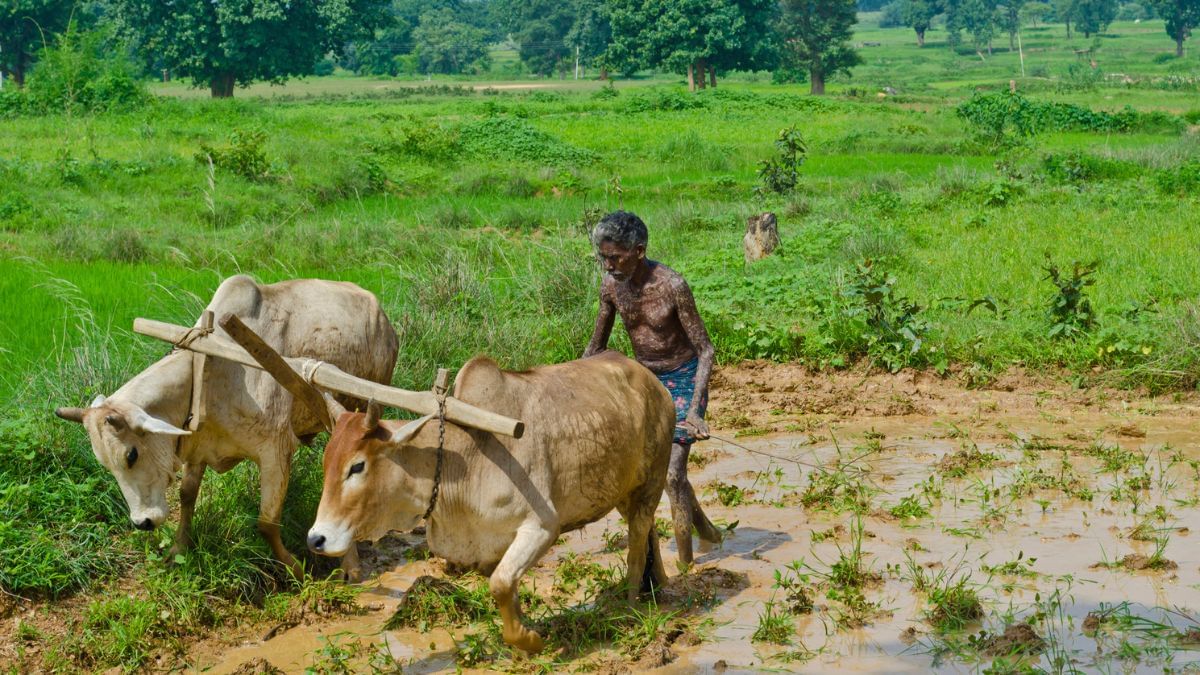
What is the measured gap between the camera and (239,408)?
576 centimetres

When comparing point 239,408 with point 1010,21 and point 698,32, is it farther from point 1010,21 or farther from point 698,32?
point 1010,21

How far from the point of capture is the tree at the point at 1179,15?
72838 millimetres

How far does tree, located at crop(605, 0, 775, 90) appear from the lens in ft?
165

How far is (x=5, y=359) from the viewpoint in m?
7.69

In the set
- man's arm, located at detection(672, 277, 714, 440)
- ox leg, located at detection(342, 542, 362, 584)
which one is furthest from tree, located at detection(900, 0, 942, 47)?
ox leg, located at detection(342, 542, 362, 584)

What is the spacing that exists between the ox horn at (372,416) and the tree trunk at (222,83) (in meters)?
44.1

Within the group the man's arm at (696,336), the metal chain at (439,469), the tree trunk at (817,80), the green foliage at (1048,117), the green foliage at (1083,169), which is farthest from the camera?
the tree trunk at (817,80)

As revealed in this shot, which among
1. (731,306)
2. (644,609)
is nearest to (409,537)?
(644,609)

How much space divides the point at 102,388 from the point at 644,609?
123 inches

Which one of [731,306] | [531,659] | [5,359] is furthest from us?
[731,306]

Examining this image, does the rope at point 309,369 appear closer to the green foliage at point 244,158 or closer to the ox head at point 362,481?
the ox head at point 362,481

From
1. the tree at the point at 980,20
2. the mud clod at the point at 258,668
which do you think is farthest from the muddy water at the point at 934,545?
the tree at the point at 980,20

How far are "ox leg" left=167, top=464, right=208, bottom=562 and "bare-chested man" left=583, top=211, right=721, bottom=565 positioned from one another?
193 centimetres

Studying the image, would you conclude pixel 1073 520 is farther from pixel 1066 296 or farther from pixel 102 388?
pixel 102 388
